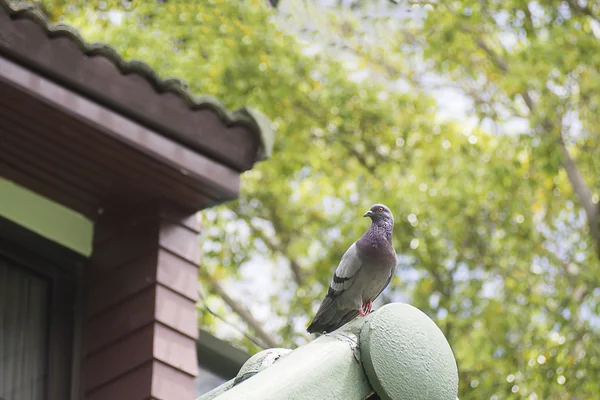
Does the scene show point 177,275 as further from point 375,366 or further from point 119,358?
point 375,366

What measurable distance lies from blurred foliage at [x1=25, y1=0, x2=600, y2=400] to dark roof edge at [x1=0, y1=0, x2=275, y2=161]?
463 centimetres

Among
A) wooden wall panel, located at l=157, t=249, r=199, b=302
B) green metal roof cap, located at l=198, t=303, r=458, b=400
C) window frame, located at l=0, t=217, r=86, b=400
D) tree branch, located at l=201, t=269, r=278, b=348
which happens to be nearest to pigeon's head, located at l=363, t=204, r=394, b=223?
green metal roof cap, located at l=198, t=303, r=458, b=400

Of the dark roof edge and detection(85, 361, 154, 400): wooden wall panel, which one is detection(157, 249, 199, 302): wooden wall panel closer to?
detection(85, 361, 154, 400): wooden wall panel

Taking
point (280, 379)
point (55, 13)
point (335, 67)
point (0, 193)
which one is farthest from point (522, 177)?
point (280, 379)

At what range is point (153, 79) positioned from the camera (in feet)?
16.0

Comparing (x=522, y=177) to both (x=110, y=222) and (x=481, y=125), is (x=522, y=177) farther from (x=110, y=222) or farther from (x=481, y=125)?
(x=110, y=222)

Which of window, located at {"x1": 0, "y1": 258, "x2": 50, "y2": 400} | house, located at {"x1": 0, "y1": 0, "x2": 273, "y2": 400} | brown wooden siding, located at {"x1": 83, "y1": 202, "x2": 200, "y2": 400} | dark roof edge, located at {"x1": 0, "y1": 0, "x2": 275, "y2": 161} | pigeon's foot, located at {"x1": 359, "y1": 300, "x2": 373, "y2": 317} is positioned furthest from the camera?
window, located at {"x1": 0, "y1": 258, "x2": 50, "y2": 400}

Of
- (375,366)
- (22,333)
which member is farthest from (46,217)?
(375,366)

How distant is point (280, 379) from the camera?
6.39ft

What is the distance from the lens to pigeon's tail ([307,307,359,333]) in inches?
151

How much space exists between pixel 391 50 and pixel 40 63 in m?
9.40

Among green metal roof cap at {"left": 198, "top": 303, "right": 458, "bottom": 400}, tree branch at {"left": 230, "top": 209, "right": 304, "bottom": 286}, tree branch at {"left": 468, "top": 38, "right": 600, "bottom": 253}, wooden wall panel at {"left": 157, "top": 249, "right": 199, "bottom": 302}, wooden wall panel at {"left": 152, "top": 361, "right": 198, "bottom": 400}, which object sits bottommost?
green metal roof cap at {"left": 198, "top": 303, "right": 458, "bottom": 400}

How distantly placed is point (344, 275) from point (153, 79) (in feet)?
5.63

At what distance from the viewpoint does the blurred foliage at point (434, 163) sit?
10625 mm
